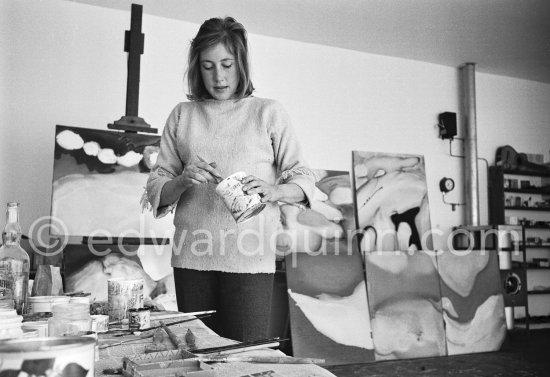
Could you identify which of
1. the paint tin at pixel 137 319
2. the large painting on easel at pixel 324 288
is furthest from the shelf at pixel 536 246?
the paint tin at pixel 137 319

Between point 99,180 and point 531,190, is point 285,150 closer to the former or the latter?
point 99,180

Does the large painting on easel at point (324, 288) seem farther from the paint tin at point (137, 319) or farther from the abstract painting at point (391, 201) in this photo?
the paint tin at point (137, 319)

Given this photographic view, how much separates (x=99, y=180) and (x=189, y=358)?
3.03 metres

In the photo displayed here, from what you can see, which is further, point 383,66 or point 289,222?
point 383,66

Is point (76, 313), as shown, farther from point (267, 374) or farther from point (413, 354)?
point (413, 354)

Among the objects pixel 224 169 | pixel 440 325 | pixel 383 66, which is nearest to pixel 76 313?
pixel 224 169

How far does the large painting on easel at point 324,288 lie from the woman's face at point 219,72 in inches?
88.9

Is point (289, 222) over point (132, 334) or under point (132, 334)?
over

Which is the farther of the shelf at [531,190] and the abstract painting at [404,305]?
the shelf at [531,190]

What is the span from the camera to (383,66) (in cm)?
529

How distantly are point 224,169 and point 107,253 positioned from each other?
238 centimetres

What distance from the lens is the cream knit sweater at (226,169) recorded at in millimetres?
1429

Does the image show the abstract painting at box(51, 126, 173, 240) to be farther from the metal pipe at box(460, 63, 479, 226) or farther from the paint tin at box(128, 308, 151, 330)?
the metal pipe at box(460, 63, 479, 226)

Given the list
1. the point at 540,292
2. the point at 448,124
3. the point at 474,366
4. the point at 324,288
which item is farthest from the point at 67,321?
the point at 540,292
